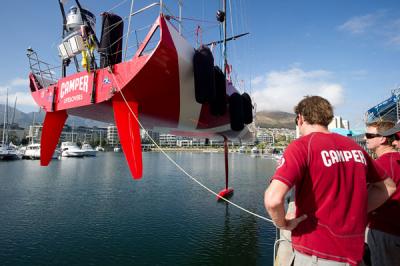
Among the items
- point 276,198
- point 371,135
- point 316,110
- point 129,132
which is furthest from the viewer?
point 129,132

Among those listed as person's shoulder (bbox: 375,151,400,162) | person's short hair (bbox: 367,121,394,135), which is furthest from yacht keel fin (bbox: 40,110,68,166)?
person's shoulder (bbox: 375,151,400,162)

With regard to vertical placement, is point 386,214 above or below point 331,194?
below

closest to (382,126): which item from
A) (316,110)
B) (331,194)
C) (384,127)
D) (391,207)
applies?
(384,127)

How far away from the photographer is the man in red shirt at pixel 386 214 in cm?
308

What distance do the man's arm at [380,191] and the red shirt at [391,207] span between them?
904 millimetres

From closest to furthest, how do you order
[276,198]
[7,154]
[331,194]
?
[276,198] < [331,194] < [7,154]

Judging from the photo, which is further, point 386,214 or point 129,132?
point 129,132

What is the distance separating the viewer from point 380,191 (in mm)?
2301

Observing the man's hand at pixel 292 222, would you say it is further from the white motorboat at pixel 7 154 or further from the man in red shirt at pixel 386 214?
the white motorboat at pixel 7 154

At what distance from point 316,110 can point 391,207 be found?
1.83 m

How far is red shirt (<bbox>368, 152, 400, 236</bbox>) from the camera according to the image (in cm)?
306

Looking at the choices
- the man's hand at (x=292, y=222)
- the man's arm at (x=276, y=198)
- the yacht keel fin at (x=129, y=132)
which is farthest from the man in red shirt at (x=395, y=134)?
the yacht keel fin at (x=129, y=132)

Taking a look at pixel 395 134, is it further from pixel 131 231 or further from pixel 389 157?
pixel 131 231

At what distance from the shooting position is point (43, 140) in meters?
9.15
